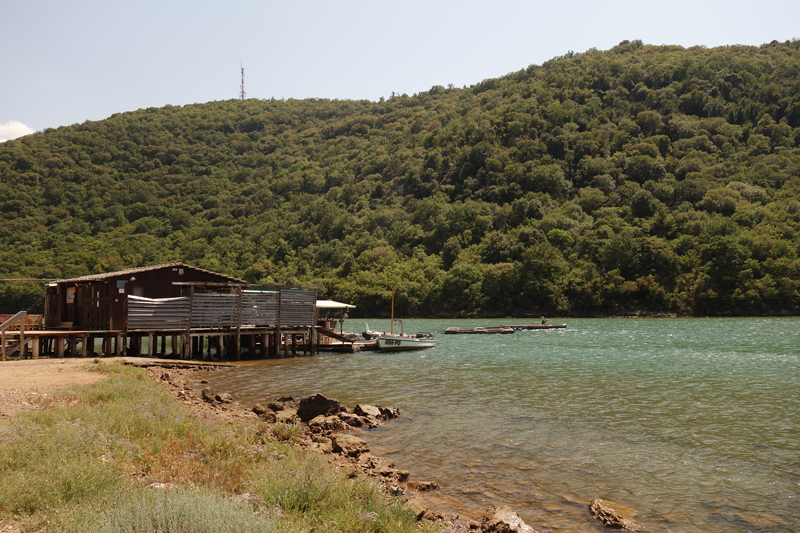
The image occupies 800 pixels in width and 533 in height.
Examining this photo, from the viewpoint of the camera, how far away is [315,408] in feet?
52.5

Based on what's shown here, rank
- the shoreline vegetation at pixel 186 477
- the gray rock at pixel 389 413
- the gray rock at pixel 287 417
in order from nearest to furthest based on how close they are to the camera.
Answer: the shoreline vegetation at pixel 186 477 → the gray rock at pixel 287 417 → the gray rock at pixel 389 413

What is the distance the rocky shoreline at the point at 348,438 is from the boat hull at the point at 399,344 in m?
17.4

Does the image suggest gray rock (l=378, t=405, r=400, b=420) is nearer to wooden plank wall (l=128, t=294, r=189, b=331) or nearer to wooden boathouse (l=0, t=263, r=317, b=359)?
wooden boathouse (l=0, t=263, r=317, b=359)

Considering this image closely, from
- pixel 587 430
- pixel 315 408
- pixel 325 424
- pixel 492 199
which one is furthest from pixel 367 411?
pixel 492 199

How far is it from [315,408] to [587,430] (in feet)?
27.0

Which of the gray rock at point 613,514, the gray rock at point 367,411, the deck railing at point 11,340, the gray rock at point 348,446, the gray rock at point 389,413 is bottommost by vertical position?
the gray rock at point 389,413

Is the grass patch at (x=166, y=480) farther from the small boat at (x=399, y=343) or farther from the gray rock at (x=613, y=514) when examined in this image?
the small boat at (x=399, y=343)

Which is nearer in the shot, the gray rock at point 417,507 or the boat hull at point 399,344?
the gray rock at point 417,507

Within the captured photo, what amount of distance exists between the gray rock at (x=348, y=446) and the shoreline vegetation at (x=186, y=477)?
3 centimetres

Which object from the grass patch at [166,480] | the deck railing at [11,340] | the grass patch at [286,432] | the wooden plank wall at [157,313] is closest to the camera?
the grass patch at [166,480]

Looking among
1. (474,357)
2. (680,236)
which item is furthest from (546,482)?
(680,236)

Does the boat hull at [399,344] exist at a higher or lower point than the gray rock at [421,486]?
lower

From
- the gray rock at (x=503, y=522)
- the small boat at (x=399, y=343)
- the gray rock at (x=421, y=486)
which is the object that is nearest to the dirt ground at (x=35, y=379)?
the gray rock at (x=421, y=486)

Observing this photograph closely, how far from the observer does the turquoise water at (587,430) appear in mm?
9727
